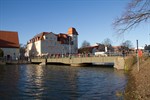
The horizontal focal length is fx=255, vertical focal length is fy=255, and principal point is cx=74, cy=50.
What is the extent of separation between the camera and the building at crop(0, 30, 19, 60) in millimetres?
96906

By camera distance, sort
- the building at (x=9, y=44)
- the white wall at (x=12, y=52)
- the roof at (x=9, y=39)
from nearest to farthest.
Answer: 1. the building at (x=9, y=44)
2. the white wall at (x=12, y=52)
3. the roof at (x=9, y=39)

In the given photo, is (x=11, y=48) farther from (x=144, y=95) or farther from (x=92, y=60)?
(x=144, y=95)

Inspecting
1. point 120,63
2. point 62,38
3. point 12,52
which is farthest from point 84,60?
point 62,38

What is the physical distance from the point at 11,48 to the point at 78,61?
42620mm

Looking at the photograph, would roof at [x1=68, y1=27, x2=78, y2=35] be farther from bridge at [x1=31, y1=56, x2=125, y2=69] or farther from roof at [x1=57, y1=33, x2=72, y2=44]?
bridge at [x1=31, y1=56, x2=125, y2=69]

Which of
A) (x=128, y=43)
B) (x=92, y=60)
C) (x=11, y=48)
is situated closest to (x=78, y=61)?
(x=92, y=60)

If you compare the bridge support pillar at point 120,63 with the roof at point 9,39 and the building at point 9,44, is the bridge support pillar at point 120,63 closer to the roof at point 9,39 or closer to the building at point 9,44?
the building at point 9,44

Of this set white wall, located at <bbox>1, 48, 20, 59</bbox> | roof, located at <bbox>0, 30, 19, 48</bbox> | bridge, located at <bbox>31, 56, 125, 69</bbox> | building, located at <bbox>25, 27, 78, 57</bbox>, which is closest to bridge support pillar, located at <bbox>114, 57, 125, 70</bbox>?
bridge, located at <bbox>31, 56, 125, 69</bbox>

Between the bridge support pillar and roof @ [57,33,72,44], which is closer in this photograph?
the bridge support pillar

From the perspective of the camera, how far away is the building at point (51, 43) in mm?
107625

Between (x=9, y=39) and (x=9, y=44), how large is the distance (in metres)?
3.40

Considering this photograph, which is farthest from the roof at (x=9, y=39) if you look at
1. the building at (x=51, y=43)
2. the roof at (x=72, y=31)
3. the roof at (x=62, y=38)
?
the roof at (x=72, y=31)

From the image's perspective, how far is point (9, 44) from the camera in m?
98.8

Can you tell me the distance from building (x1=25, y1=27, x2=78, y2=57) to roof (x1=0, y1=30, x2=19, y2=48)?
10.2m
